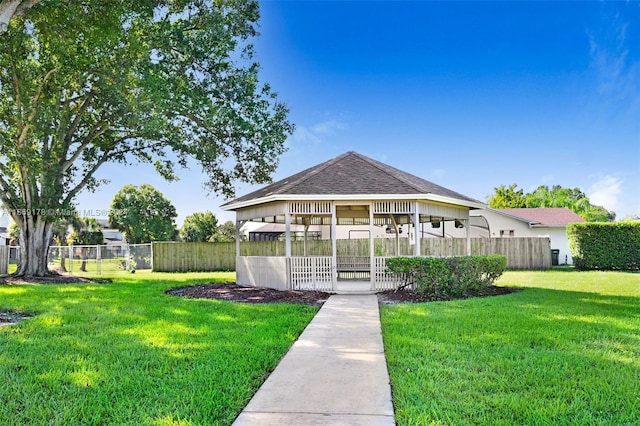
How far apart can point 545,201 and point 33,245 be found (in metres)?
41.0

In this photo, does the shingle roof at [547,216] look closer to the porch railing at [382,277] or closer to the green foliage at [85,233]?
the porch railing at [382,277]

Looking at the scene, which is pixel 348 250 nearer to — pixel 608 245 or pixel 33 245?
pixel 608 245

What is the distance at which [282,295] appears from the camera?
1125cm

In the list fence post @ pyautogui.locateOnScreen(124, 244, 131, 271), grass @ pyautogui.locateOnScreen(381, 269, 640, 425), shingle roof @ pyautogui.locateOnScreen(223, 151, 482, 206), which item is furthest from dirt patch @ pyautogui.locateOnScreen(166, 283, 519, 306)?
fence post @ pyautogui.locateOnScreen(124, 244, 131, 271)

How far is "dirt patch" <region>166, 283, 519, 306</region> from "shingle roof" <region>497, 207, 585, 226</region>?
599 inches

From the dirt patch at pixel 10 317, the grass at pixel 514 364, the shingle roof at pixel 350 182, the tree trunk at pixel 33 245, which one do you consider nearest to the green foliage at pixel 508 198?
the shingle roof at pixel 350 182

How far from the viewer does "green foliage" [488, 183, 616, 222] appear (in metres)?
36.7

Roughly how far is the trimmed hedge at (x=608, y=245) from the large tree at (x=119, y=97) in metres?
15.7

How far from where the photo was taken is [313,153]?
2422cm

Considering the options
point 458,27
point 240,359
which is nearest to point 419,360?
point 240,359

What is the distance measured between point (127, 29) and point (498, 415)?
15452 millimetres

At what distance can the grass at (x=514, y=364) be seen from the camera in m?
3.56

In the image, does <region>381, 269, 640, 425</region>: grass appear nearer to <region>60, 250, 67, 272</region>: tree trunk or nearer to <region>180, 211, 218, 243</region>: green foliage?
<region>60, 250, 67, 272</region>: tree trunk

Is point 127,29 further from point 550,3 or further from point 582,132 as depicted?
point 582,132
